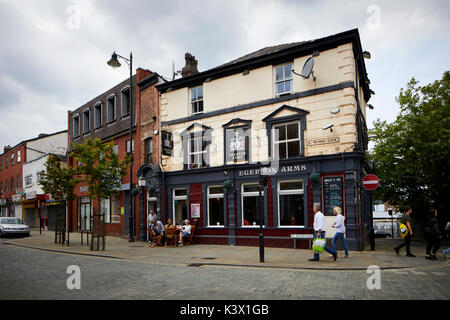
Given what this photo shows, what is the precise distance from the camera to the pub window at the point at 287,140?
15.1 metres

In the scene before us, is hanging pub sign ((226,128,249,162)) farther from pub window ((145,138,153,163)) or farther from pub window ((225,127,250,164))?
pub window ((145,138,153,163))

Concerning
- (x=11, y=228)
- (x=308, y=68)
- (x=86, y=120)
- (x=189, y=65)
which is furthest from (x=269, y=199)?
(x=86, y=120)

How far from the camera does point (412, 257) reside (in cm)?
1194

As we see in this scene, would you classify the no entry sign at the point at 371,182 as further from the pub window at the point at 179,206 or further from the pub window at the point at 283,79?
the pub window at the point at 179,206

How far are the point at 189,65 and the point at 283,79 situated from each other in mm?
7772

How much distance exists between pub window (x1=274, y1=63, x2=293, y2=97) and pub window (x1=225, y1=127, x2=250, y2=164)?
7.84ft

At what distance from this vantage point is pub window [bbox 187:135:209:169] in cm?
1786

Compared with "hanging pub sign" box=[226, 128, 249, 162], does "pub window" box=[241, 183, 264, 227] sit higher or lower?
lower

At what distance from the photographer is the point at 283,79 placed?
15.8 metres

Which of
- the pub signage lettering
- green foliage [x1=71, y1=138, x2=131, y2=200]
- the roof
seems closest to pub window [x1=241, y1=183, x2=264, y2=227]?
the pub signage lettering

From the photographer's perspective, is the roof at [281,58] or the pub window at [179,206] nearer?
the roof at [281,58]

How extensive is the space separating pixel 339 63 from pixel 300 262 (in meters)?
8.33

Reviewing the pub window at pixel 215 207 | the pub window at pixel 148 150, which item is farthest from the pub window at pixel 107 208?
the pub window at pixel 215 207

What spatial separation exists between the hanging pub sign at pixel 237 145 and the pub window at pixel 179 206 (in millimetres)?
3619
